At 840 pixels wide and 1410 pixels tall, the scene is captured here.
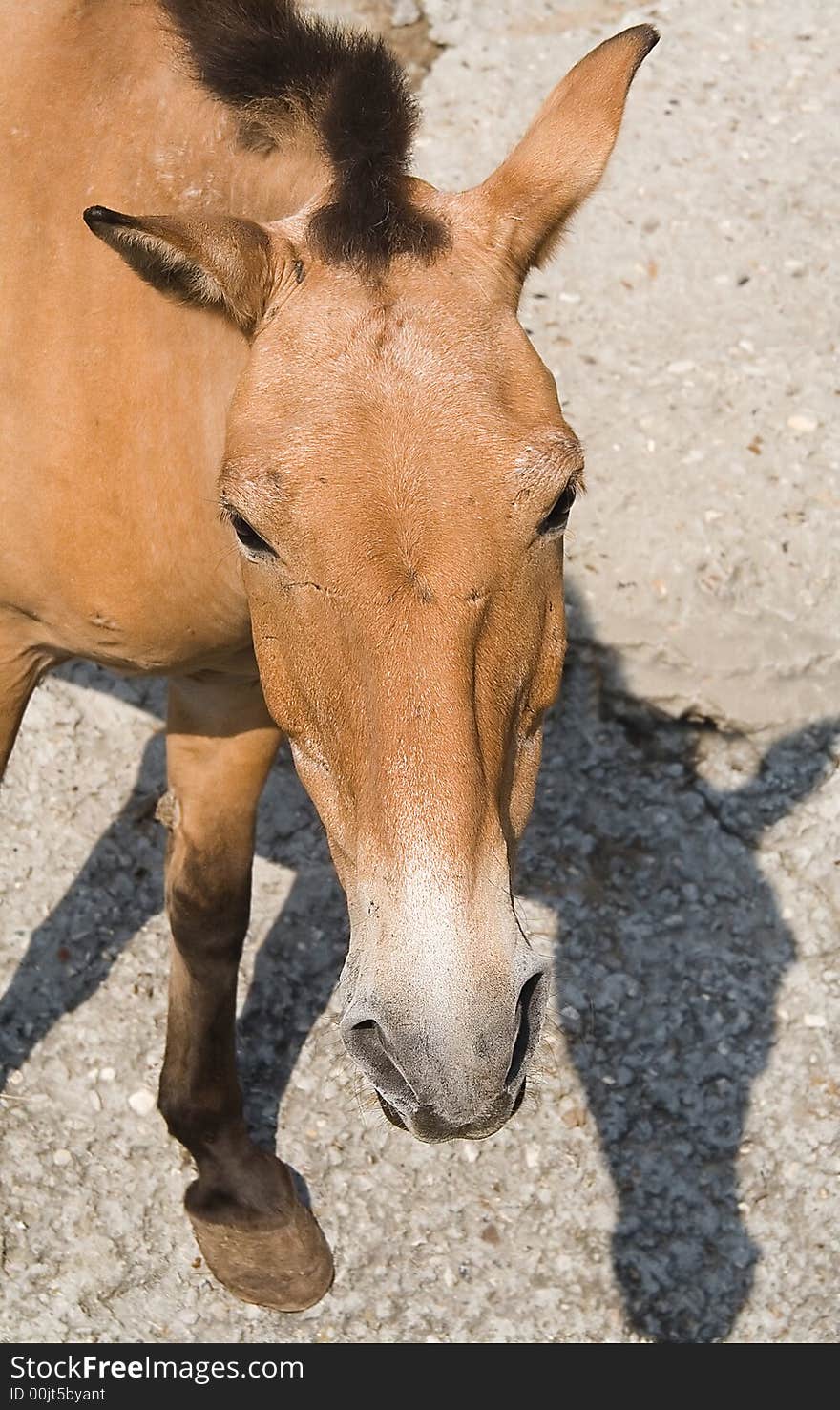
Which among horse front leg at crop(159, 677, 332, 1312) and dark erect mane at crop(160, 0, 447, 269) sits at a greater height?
dark erect mane at crop(160, 0, 447, 269)

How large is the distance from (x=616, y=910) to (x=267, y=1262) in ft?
4.62

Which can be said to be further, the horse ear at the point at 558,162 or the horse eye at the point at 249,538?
the horse ear at the point at 558,162

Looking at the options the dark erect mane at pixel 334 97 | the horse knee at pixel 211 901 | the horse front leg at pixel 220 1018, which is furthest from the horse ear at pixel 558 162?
the horse knee at pixel 211 901

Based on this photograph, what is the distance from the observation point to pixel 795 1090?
3.91m

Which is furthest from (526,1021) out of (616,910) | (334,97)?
(616,910)

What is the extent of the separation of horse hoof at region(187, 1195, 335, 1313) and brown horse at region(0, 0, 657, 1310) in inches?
55.5

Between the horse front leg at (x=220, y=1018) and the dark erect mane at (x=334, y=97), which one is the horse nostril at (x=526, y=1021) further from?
A: the horse front leg at (x=220, y=1018)

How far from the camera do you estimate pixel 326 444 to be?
2.05 meters

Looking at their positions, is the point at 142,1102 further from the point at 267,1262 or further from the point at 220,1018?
the point at 267,1262

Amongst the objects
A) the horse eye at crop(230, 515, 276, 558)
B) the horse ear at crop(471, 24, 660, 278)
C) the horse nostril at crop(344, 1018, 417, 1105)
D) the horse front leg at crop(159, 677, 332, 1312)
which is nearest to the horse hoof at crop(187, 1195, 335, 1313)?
the horse front leg at crop(159, 677, 332, 1312)

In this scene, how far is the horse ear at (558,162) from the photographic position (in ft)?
7.71

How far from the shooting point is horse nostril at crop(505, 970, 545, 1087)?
6.48 feet

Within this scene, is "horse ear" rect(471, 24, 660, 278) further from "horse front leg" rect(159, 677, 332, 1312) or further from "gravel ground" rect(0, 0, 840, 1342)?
"gravel ground" rect(0, 0, 840, 1342)
